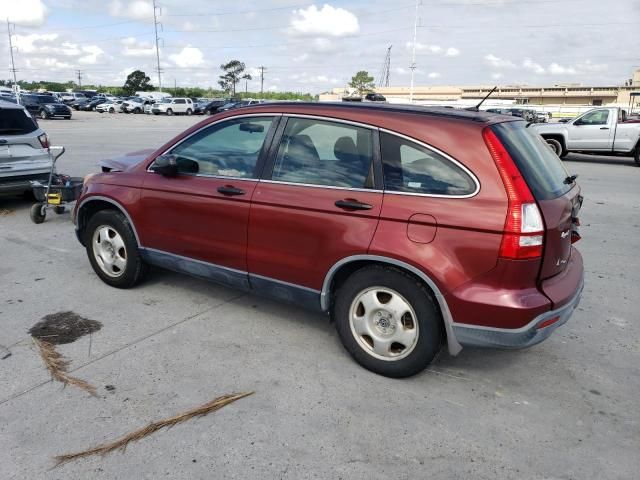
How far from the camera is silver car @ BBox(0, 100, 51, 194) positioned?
24.6 feet

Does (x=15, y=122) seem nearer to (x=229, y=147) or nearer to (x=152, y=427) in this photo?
(x=229, y=147)

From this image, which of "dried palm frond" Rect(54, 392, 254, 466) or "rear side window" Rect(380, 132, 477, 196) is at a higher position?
"rear side window" Rect(380, 132, 477, 196)

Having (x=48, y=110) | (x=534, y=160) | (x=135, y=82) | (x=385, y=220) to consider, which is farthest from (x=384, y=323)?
(x=135, y=82)

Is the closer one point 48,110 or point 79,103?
point 48,110

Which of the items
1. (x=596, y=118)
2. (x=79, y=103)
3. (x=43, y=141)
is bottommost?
(x=43, y=141)

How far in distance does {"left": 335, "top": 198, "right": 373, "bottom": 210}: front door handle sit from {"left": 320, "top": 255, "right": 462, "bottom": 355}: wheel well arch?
302mm

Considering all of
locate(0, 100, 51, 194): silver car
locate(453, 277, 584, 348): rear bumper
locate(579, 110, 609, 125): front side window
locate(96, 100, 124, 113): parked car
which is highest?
locate(96, 100, 124, 113): parked car

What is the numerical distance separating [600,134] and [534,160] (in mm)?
15356

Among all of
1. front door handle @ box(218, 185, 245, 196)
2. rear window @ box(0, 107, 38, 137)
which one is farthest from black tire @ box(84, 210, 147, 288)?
rear window @ box(0, 107, 38, 137)

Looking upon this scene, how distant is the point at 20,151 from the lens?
303 inches

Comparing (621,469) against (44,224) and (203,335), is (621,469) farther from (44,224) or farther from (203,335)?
(44,224)

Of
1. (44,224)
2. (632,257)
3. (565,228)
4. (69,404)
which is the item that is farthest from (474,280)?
(44,224)

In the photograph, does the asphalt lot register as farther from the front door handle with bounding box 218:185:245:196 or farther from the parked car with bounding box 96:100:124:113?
the parked car with bounding box 96:100:124:113

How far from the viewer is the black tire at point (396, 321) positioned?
3.11 meters
